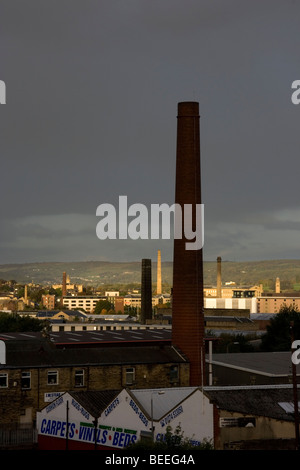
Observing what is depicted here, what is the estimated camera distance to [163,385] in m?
56.0

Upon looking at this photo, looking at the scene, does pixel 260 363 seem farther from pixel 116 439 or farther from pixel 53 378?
pixel 116 439

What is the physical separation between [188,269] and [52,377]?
1287 cm

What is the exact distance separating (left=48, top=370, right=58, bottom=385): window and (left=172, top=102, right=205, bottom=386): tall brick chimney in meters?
9.46

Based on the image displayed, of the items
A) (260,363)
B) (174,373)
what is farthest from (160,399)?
(260,363)

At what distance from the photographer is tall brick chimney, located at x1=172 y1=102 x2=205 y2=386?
59156mm

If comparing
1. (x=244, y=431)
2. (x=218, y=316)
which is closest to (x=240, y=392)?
(x=244, y=431)

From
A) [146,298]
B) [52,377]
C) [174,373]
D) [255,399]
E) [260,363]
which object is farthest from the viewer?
[146,298]

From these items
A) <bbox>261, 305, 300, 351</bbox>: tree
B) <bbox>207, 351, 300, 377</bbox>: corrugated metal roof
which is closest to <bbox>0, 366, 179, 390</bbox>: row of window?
<bbox>207, 351, 300, 377</bbox>: corrugated metal roof

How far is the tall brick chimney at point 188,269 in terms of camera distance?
5916 cm

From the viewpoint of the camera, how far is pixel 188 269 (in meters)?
60.6

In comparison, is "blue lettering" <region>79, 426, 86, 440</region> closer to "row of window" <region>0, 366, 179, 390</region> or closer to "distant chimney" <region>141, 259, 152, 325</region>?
"row of window" <region>0, 366, 179, 390</region>

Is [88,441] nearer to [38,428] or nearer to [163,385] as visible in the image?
[38,428]

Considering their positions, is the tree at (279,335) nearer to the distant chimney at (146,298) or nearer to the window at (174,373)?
the distant chimney at (146,298)
